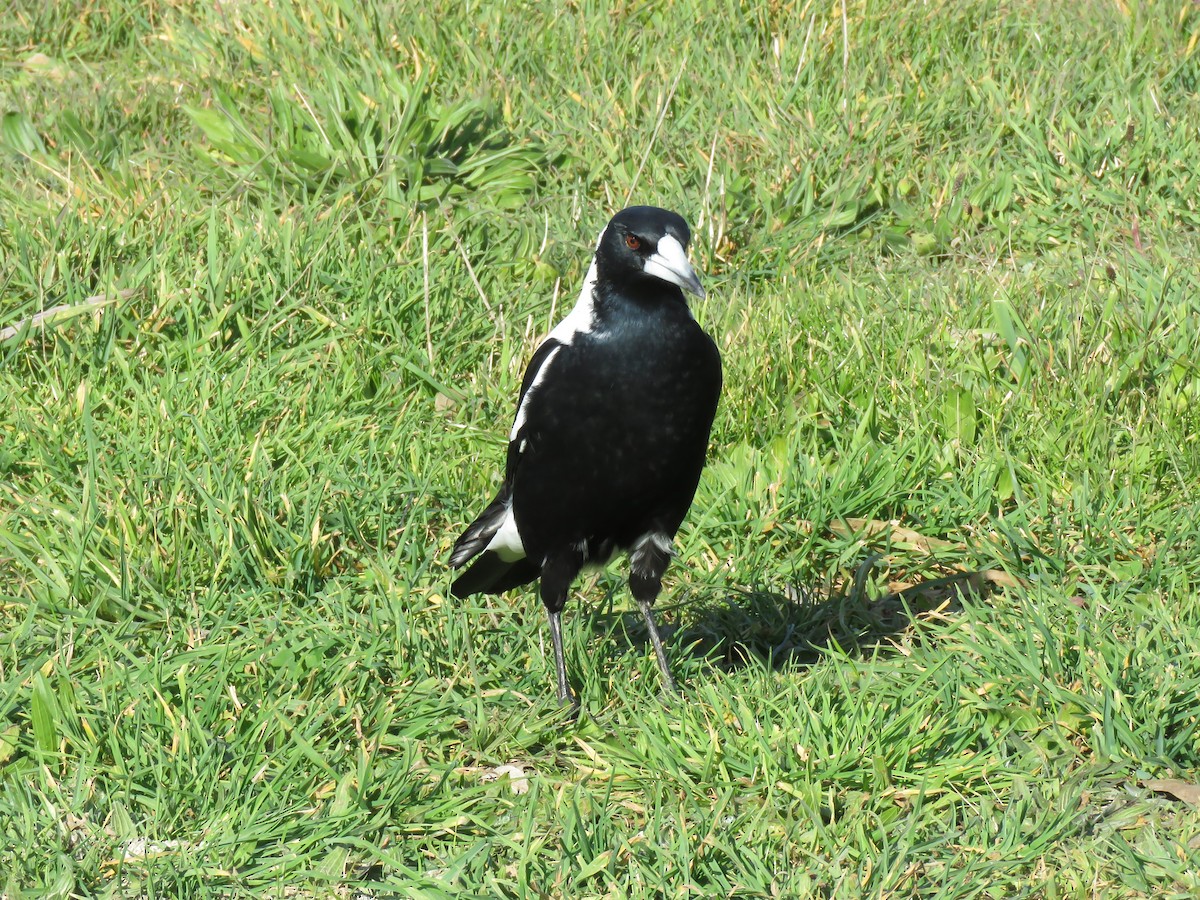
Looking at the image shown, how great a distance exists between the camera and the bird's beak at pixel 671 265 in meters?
2.91

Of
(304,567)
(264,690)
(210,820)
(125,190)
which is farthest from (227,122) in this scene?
(210,820)

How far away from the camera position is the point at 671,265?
2951mm

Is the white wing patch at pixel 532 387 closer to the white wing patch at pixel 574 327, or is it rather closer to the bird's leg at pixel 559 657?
the white wing patch at pixel 574 327

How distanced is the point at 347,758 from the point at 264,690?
0.85ft

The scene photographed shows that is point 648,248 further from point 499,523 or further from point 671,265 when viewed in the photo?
point 499,523

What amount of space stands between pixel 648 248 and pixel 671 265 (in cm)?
8

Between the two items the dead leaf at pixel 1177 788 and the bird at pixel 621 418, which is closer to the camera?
the dead leaf at pixel 1177 788

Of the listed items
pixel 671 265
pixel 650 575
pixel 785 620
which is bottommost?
pixel 785 620

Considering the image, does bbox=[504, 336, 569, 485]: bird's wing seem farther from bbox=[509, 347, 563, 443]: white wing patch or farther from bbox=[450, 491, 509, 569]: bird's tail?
bbox=[450, 491, 509, 569]: bird's tail

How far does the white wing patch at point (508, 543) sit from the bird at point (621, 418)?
0.20 ft

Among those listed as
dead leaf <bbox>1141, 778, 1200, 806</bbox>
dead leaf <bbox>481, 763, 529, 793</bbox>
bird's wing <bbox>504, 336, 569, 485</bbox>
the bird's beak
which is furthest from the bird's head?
dead leaf <bbox>1141, 778, 1200, 806</bbox>

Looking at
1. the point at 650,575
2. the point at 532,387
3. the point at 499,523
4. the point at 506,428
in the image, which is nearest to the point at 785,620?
the point at 650,575

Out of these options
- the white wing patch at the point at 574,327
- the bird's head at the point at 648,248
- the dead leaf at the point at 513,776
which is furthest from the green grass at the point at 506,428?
the bird's head at the point at 648,248

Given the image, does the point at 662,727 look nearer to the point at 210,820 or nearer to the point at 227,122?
the point at 210,820
